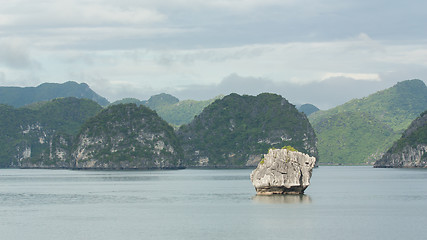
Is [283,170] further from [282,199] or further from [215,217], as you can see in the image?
[215,217]

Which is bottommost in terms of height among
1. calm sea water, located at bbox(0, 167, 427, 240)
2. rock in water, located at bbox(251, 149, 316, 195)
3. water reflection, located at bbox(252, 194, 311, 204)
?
calm sea water, located at bbox(0, 167, 427, 240)

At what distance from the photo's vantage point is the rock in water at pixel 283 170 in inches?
3787

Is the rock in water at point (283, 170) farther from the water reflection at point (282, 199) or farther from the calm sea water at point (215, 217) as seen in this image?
the calm sea water at point (215, 217)

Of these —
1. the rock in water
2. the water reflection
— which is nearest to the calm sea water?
the water reflection

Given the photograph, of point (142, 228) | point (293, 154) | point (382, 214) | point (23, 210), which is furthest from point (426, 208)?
point (23, 210)

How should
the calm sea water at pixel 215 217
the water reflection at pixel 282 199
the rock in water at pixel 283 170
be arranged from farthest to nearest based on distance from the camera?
1. the rock in water at pixel 283 170
2. the water reflection at pixel 282 199
3. the calm sea water at pixel 215 217

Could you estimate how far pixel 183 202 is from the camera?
10362cm

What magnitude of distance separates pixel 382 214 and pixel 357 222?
1001 centimetres

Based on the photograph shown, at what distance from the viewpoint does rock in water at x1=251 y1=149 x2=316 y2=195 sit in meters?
96.2

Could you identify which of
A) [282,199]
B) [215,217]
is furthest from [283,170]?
[215,217]

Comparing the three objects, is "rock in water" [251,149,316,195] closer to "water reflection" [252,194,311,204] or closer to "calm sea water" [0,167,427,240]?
"water reflection" [252,194,311,204]

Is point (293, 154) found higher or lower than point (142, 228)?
higher

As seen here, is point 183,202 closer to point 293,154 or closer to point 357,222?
point 293,154

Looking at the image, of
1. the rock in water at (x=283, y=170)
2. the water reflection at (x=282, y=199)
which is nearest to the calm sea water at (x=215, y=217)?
the water reflection at (x=282, y=199)
